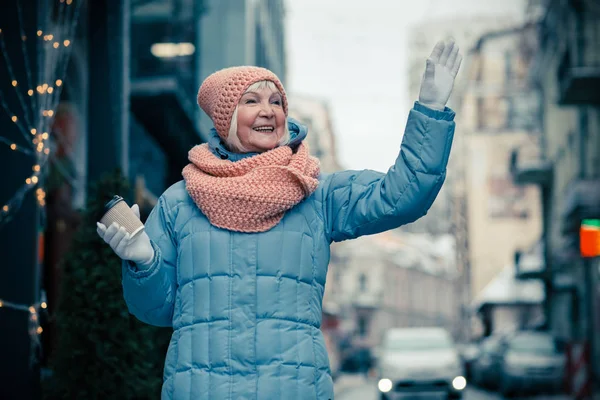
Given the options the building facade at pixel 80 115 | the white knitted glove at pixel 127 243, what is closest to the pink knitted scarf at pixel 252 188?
the white knitted glove at pixel 127 243

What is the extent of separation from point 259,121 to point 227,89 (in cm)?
17

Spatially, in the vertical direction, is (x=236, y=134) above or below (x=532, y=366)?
above

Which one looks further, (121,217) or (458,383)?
(458,383)

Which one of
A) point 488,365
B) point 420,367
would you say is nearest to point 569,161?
point 488,365

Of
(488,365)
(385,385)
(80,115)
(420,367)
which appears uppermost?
(80,115)

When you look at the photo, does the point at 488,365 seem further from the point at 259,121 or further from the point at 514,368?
the point at 259,121

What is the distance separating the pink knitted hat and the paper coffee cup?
55cm

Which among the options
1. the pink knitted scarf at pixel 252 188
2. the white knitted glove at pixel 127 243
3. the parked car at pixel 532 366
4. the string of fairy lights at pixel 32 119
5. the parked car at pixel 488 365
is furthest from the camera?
the parked car at pixel 488 365

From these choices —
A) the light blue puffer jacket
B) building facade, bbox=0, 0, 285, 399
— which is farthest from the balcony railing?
the light blue puffer jacket

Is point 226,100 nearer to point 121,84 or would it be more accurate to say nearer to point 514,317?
point 121,84

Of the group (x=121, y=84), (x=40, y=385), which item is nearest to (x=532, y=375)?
(x=121, y=84)

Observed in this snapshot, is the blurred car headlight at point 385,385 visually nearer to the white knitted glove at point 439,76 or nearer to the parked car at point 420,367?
the parked car at point 420,367

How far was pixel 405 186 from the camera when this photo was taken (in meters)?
3.54

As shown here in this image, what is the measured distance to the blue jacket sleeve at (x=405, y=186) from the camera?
3.51 metres
